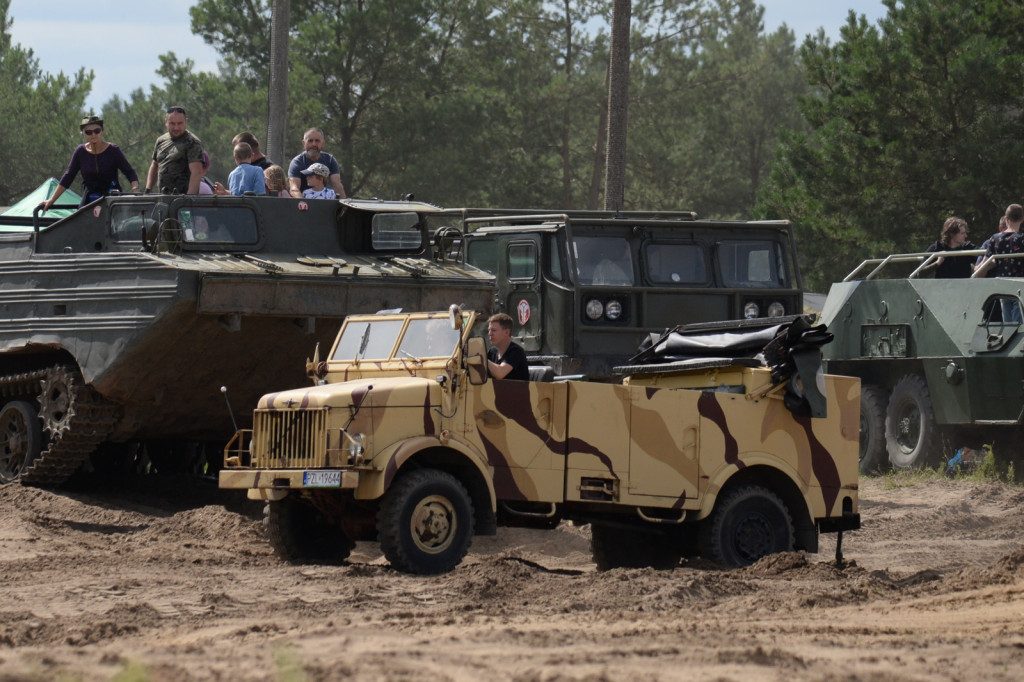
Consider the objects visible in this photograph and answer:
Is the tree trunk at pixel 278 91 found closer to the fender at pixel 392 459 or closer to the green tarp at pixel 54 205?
the green tarp at pixel 54 205

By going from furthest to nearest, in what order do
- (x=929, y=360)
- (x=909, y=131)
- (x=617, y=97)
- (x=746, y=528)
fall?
(x=909, y=131) → (x=617, y=97) → (x=929, y=360) → (x=746, y=528)

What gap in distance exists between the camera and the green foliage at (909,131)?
76.0 feet

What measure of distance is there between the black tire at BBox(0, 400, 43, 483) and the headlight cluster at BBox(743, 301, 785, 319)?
6.62 meters

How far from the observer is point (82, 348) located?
1297cm

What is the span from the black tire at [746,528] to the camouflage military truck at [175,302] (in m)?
3.58

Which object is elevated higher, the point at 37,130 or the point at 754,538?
the point at 37,130

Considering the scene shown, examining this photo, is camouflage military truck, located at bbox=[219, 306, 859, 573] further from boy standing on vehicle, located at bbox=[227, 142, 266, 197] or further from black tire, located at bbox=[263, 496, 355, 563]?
boy standing on vehicle, located at bbox=[227, 142, 266, 197]

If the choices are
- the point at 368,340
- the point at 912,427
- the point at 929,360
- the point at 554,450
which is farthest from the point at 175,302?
the point at 912,427

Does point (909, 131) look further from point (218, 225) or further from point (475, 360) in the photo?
point (475, 360)

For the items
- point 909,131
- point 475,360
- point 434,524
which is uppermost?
point 909,131

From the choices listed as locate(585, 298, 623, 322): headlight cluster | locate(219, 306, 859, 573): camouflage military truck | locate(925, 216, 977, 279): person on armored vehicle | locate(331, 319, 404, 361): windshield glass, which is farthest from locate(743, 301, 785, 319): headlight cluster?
locate(331, 319, 404, 361): windshield glass

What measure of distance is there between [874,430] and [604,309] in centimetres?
356

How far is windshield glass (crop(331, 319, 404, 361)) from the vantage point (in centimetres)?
1040

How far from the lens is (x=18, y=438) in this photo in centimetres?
1394
